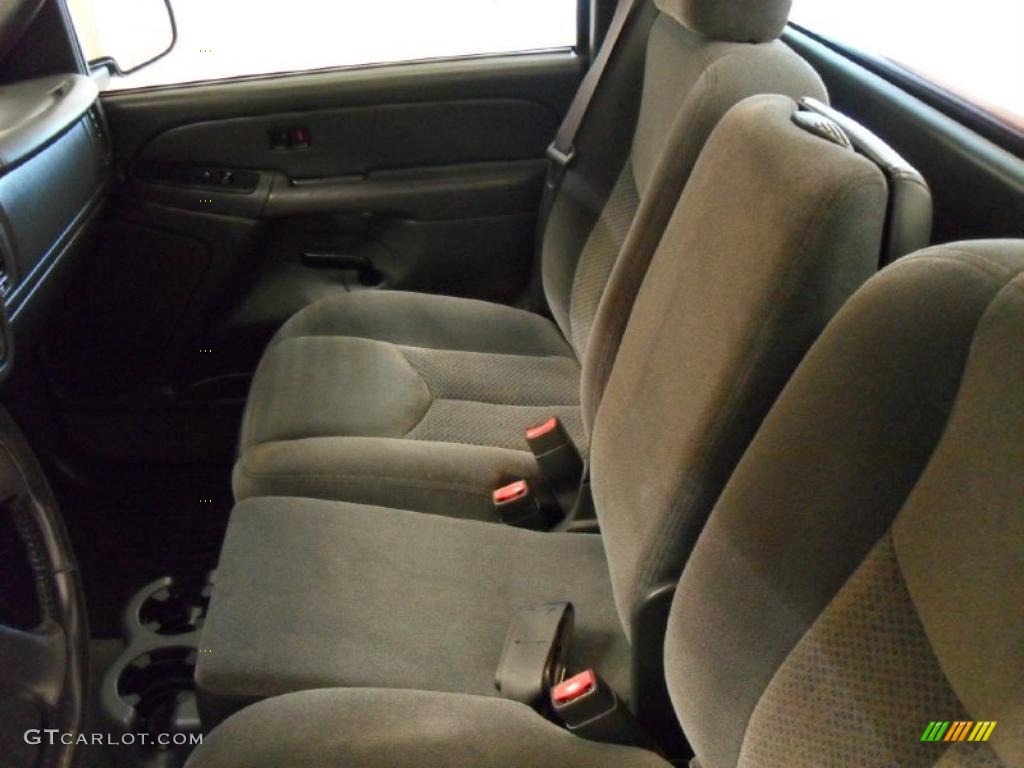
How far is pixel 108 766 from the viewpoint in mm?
1275

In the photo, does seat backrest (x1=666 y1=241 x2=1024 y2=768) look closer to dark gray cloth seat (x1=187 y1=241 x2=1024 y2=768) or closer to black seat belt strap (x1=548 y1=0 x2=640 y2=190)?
dark gray cloth seat (x1=187 y1=241 x2=1024 y2=768)

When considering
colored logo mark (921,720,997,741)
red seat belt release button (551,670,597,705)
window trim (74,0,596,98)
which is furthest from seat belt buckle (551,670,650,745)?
window trim (74,0,596,98)

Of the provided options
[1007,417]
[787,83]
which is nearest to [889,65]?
[787,83]

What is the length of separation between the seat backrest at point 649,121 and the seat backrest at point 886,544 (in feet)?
1.39

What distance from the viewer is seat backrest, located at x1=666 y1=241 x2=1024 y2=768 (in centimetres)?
48

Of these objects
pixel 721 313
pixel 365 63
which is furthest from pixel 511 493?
pixel 365 63

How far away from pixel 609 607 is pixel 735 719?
37cm

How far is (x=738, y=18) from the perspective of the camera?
1.03m

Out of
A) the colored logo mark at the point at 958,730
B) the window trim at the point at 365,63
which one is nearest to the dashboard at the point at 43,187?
the window trim at the point at 365,63

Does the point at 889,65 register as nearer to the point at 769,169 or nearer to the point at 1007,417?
the point at 769,169

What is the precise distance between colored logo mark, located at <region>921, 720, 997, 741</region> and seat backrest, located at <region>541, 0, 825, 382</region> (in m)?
0.57

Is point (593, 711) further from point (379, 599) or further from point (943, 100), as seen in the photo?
point (943, 100)

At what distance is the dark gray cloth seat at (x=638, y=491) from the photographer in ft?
2.25

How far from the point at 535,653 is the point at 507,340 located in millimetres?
668
